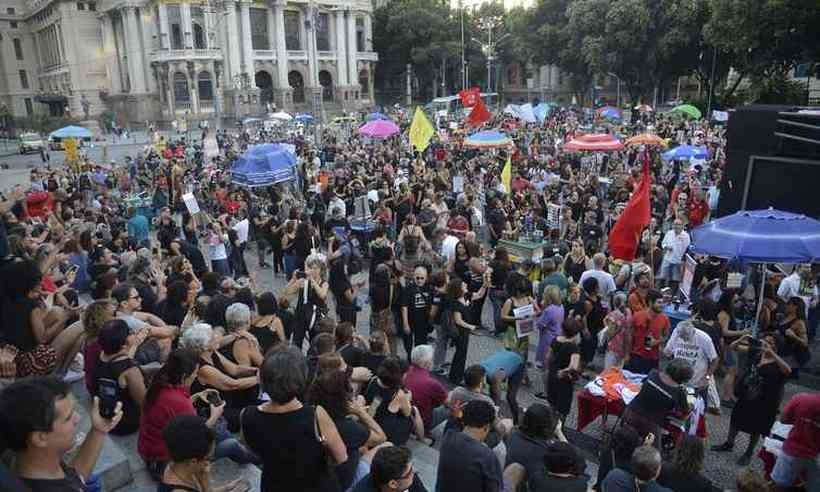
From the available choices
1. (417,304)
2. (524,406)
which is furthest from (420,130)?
(524,406)

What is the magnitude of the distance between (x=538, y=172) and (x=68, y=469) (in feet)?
57.5

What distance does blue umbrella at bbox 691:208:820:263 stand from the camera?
22.0 feet

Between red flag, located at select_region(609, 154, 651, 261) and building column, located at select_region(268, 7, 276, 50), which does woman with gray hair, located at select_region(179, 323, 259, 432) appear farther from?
building column, located at select_region(268, 7, 276, 50)

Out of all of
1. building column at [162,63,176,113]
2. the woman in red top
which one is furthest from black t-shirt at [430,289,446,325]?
building column at [162,63,176,113]

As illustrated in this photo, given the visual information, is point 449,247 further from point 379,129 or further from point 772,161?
point 379,129

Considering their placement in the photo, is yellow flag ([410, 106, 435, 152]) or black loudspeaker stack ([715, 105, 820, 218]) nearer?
black loudspeaker stack ([715, 105, 820, 218])

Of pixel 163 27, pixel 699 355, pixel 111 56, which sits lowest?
pixel 699 355

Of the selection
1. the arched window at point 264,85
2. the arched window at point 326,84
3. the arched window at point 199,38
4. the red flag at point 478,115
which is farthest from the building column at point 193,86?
the red flag at point 478,115

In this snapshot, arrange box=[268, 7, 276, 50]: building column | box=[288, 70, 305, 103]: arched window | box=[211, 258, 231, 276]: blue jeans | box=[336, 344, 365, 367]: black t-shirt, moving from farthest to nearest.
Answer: box=[288, 70, 305, 103]: arched window
box=[268, 7, 276, 50]: building column
box=[211, 258, 231, 276]: blue jeans
box=[336, 344, 365, 367]: black t-shirt

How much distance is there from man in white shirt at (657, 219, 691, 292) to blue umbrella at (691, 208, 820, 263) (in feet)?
10.7

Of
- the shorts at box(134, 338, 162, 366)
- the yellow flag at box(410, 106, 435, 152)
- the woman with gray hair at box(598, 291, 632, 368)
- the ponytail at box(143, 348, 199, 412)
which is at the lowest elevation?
the woman with gray hair at box(598, 291, 632, 368)

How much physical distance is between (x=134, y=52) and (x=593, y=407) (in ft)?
213

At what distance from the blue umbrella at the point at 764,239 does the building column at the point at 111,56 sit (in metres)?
70.6

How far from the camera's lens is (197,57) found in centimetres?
5872
